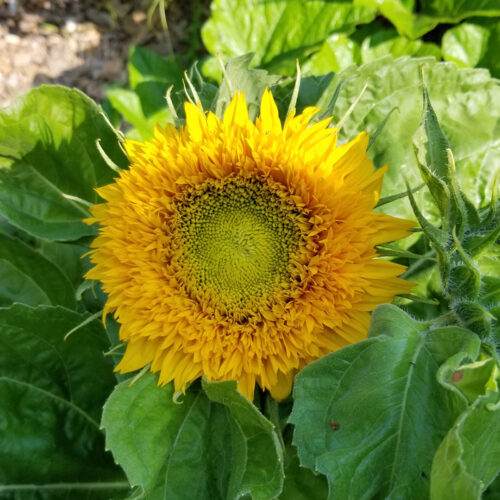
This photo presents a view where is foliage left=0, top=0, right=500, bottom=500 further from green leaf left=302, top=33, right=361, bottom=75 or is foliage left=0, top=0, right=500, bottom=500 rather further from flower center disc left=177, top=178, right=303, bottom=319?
flower center disc left=177, top=178, right=303, bottom=319

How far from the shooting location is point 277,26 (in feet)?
8.61

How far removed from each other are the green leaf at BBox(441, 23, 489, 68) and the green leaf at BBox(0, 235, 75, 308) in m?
1.76

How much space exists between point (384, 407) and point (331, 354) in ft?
0.53

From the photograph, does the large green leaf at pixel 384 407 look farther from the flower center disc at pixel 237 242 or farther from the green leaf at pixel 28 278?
the green leaf at pixel 28 278

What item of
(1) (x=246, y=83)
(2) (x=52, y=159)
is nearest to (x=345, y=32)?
(1) (x=246, y=83)

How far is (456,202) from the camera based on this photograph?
4.18 ft

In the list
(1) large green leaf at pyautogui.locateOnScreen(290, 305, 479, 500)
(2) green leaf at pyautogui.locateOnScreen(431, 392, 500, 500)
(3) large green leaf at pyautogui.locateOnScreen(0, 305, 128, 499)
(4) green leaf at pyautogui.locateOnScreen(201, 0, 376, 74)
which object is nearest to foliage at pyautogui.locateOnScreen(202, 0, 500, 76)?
(4) green leaf at pyautogui.locateOnScreen(201, 0, 376, 74)

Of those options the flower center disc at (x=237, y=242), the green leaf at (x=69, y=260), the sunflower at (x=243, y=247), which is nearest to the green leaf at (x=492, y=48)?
the sunflower at (x=243, y=247)

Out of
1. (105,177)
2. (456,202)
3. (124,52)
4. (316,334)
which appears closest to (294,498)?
(316,334)

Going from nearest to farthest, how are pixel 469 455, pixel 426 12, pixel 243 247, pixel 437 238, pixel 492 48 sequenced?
pixel 469 455 < pixel 437 238 < pixel 243 247 < pixel 492 48 < pixel 426 12

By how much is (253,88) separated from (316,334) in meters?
0.66

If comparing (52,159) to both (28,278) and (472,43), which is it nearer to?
(28,278)

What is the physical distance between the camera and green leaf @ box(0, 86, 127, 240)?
6.16 ft

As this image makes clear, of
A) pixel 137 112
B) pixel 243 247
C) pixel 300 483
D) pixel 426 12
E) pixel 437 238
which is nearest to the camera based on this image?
pixel 437 238
